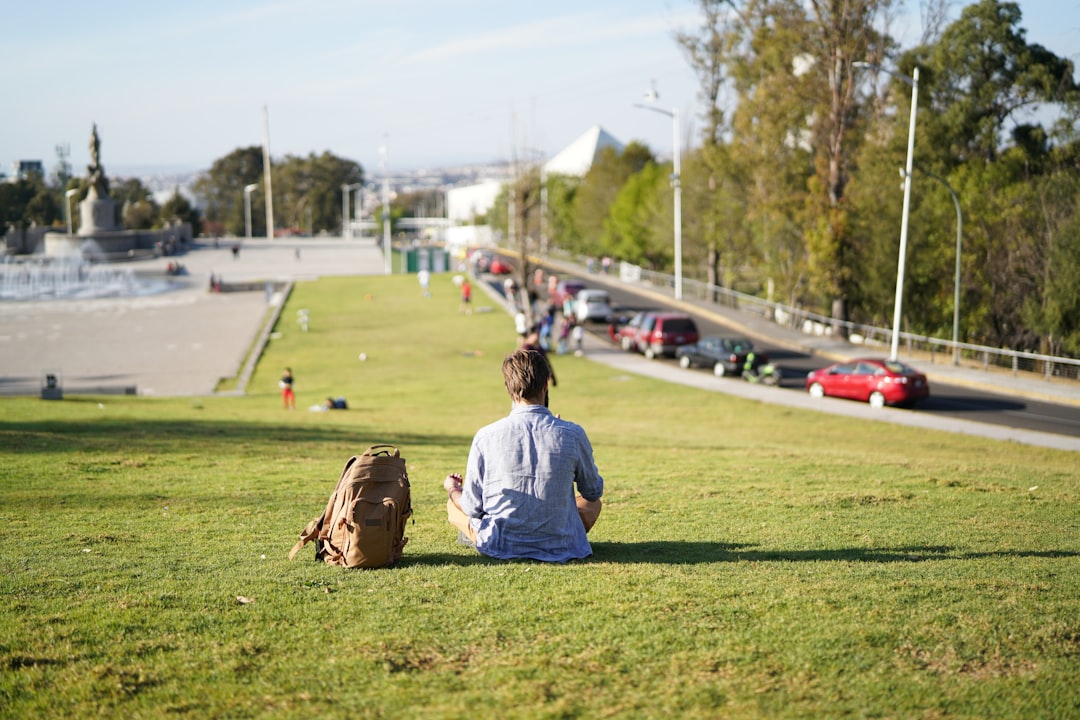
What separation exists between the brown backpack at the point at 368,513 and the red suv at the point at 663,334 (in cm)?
3206

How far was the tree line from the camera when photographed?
128ft

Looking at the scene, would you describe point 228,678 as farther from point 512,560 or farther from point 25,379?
point 25,379

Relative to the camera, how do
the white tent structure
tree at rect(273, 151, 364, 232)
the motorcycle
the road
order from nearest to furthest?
the road, the motorcycle, the white tent structure, tree at rect(273, 151, 364, 232)

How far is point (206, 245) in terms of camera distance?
403 feet

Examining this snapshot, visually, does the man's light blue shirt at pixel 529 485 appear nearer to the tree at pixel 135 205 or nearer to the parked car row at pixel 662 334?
the parked car row at pixel 662 334

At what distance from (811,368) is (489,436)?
31277 millimetres

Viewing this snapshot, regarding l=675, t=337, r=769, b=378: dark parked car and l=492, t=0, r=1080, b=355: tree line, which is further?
l=492, t=0, r=1080, b=355: tree line

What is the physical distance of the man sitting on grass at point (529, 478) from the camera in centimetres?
663

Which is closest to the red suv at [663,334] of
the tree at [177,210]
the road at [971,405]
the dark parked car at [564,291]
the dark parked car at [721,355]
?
the road at [971,405]

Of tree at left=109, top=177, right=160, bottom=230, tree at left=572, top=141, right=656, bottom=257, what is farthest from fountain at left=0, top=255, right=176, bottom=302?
tree at left=109, top=177, right=160, bottom=230

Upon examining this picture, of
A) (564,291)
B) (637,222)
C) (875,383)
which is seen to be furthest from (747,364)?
(637,222)

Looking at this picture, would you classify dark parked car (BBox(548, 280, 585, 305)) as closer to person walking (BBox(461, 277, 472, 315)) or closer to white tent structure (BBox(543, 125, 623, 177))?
person walking (BBox(461, 277, 472, 315))


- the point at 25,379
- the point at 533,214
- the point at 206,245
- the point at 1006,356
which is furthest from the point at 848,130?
the point at 206,245

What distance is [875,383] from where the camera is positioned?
90.8ft
